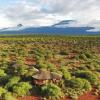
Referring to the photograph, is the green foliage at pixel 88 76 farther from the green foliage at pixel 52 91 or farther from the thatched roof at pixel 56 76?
the green foliage at pixel 52 91

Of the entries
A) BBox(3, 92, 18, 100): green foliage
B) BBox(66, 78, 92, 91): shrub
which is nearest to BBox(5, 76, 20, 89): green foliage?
BBox(3, 92, 18, 100): green foliage

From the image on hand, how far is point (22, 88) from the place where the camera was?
947 inches

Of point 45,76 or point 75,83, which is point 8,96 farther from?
point 75,83

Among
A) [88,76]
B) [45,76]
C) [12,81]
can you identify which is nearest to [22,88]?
[12,81]

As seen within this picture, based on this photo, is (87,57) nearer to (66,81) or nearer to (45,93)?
(66,81)

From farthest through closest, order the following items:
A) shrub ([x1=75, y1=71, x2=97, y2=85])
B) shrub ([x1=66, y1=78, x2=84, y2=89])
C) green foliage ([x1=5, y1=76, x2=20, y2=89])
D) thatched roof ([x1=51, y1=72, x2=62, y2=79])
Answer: shrub ([x1=75, y1=71, x2=97, y2=85])
thatched roof ([x1=51, y1=72, x2=62, y2=79])
shrub ([x1=66, y1=78, x2=84, y2=89])
green foliage ([x1=5, y1=76, x2=20, y2=89])

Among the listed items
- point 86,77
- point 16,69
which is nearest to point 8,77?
point 16,69

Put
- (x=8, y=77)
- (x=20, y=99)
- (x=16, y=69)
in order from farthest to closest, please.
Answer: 1. (x=16, y=69)
2. (x=8, y=77)
3. (x=20, y=99)

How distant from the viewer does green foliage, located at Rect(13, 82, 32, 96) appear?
77.6 feet

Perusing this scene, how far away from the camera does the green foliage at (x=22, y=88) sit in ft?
77.6

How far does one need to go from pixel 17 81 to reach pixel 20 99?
319 cm

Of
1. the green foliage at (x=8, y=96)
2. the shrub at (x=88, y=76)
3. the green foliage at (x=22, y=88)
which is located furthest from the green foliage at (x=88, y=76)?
the green foliage at (x=8, y=96)

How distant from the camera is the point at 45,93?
77.7 feet

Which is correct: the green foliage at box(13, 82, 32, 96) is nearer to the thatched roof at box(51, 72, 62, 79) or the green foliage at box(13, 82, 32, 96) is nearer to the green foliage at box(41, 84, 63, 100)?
the green foliage at box(41, 84, 63, 100)
